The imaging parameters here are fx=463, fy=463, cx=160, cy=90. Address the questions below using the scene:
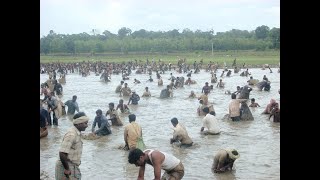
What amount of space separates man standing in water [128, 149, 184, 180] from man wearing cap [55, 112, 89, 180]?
669mm

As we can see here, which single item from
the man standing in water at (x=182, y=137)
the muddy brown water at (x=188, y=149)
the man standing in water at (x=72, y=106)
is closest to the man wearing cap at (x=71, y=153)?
the muddy brown water at (x=188, y=149)

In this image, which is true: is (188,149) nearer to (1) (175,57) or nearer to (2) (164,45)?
(1) (175,57)

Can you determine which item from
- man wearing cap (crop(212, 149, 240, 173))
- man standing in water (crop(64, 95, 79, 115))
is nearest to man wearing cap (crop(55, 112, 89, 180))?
man wearing cap (crop(212, 149, 240, 173))

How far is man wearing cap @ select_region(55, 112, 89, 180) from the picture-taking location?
13.8 feet

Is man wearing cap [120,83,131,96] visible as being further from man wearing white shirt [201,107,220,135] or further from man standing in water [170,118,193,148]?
man standing in water [170,118,193,148]

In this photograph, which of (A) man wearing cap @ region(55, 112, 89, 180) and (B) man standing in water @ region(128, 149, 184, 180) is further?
(A) man wearing cap @ region(55, 112, 89, 180)

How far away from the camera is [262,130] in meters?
10.3

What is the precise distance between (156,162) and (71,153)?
84 cm

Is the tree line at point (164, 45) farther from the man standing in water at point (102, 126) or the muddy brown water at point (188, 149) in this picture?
the man standing in water at point (102, 126)

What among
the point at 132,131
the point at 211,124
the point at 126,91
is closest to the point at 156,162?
the point at 132,131

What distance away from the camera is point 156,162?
397 centimetres

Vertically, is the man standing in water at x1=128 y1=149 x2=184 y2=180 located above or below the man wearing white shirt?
above

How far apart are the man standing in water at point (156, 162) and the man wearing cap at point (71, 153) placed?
2.20 feet
